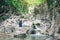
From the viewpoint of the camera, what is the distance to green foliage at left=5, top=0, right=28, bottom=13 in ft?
112

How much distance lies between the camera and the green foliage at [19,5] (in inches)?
1340

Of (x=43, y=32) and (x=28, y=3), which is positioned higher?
(x=28, y=3)

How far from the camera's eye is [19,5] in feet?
117

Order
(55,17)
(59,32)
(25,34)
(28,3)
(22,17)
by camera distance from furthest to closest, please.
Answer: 1. (28,3)
2. (22,17)
3. (25,34)
4. (55,17)
5. (59,32)

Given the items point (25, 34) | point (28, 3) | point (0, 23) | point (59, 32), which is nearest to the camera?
point (59, 32)

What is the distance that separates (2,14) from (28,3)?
7.97m

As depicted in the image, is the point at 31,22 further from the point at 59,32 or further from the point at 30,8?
the point at 59,32

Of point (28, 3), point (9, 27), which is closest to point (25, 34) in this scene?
point (9, 27)

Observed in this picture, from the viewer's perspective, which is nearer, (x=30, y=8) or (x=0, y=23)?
(x=0, y=23)

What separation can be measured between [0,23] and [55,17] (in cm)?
757

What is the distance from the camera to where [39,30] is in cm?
3212

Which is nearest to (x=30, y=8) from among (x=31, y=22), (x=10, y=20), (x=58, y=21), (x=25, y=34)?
(x=31, y=22)

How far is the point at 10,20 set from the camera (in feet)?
103

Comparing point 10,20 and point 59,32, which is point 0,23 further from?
point 59,32
